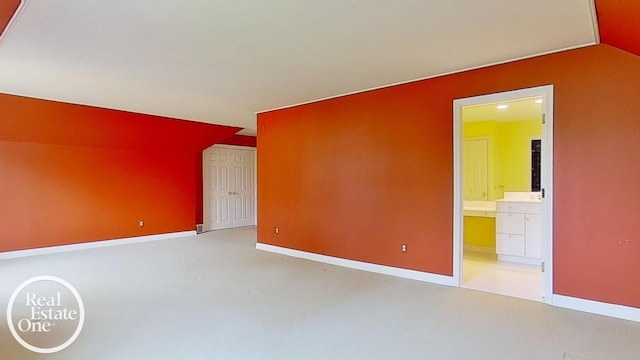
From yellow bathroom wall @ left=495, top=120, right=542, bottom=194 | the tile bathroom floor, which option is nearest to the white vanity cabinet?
the tile bathroom floor

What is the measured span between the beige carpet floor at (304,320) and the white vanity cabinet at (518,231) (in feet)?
5.14

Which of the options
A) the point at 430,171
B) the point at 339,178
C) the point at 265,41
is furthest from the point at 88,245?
the point at 430,171

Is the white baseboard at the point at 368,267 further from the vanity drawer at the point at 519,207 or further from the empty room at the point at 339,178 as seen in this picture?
the vanity drawer at the point at 519,207

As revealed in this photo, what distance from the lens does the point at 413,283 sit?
402cm

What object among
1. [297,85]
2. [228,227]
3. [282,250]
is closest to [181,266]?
[282,250]

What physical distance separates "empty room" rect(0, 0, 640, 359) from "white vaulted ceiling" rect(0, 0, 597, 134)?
22mm

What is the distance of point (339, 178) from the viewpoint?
4977 millimetres

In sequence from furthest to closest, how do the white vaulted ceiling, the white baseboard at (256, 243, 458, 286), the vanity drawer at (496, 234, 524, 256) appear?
the vanity drawer at (496, 234, 524, 256) < the white baseboard at (256, 243, 458, 286) < the white vaulted ceiling

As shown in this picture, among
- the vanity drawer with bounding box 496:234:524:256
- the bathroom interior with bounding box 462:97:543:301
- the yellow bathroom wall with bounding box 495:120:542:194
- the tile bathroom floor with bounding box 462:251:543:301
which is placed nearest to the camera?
the tile bathroom floor with bounding box 462:251:543:301

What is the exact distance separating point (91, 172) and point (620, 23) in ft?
23.8

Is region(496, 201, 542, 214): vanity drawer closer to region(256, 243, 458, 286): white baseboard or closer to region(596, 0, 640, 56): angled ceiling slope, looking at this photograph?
region(256, 243, 458, 286): white baseboard

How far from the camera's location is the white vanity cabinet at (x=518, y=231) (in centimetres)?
470

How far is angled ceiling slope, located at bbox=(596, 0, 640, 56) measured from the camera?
85.5 inches

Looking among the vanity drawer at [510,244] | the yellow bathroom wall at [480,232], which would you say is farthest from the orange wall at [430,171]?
the yellow bathroom wall at [480,232]
